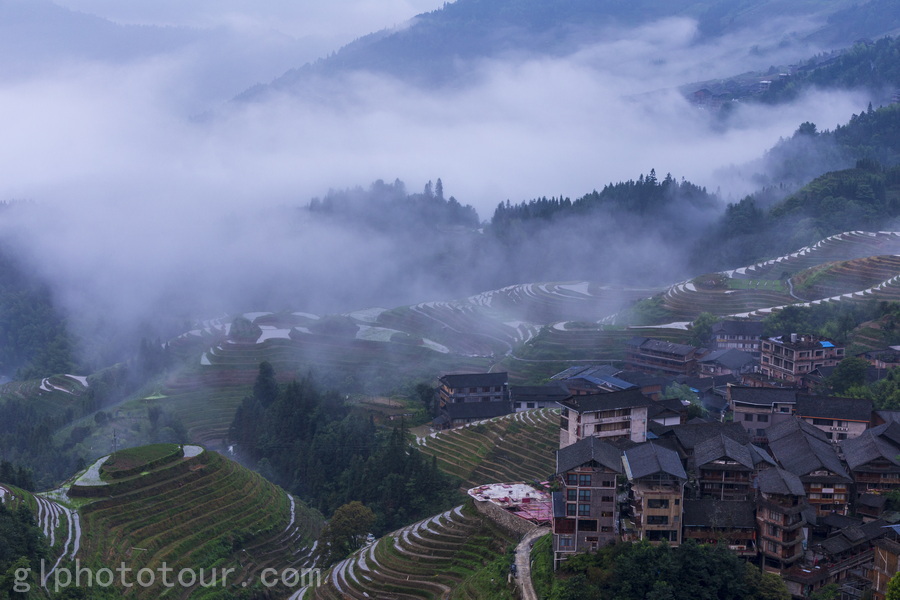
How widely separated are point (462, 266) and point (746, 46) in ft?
384

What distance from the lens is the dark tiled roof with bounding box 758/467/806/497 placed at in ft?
82.6

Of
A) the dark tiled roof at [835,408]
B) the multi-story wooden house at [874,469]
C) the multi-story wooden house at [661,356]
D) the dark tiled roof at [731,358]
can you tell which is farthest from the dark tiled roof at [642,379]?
the multi-story wooden house at [874,469]

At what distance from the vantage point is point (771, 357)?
4597cm

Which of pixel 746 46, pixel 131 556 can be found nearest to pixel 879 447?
pixel 131 556

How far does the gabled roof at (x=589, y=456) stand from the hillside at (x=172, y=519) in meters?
11.6

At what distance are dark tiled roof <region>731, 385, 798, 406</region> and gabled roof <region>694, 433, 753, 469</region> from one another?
7361mm

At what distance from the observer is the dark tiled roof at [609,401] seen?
30531 millimetres

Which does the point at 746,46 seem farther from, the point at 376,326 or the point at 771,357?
the point at 771,357

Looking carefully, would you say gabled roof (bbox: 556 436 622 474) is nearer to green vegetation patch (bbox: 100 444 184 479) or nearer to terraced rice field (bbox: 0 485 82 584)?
terraced rice field (bbox: 0 485 82 584)

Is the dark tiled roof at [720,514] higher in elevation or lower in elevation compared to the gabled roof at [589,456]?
lower

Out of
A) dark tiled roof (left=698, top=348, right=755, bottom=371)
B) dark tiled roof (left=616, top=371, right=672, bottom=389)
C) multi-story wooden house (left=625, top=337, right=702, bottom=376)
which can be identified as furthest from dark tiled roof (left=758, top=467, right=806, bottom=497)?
multi-story wooden house (left=625, top=337, right=702, bottom=376)

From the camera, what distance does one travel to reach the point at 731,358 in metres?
49.8

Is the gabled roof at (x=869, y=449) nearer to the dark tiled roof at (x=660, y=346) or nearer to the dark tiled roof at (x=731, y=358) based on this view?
the dark tiled roof at (x=731, y=358)

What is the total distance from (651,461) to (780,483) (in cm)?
300
